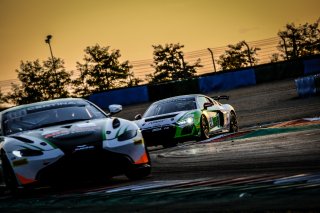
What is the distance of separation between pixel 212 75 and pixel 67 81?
169ft

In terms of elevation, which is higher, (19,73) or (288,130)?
(19,73)

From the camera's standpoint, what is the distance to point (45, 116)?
838 cm

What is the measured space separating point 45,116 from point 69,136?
1194mm

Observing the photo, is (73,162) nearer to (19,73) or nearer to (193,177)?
(193,177)

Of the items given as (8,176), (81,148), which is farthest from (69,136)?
(8,176)

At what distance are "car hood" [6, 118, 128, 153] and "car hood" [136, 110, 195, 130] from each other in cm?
584

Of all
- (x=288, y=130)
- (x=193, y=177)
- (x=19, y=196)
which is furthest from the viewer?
(x=288, y=130)

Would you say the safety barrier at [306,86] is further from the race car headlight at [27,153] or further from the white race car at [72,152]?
the race car headlight at [27,153]

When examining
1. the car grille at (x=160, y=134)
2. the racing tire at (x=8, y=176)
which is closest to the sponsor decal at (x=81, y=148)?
the racing tire at (x=8, y=176)

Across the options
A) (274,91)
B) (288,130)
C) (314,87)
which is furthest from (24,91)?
(288,130)

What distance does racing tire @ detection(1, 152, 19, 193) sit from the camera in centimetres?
761

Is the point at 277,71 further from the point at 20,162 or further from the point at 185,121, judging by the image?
the point at 20,162

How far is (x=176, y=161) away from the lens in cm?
927

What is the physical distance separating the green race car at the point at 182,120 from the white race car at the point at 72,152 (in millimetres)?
5554
